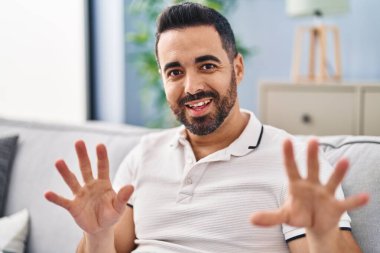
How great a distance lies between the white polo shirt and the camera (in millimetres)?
1163

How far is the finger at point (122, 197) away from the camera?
1.02 meters

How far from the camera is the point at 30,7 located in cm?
358

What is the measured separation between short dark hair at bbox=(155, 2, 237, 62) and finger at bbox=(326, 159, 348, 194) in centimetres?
59

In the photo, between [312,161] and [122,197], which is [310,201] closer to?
[312,161]

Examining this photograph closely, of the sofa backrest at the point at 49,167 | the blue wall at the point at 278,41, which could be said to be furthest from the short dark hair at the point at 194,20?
the blue wall at the point at 278,41

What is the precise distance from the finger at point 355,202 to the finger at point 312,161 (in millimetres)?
59

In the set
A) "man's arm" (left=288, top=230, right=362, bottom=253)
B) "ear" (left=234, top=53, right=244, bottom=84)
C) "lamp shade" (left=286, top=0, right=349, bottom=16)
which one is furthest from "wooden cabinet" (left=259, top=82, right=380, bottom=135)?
"man's arm" (left=288, top=230, right=362, bottom=253)

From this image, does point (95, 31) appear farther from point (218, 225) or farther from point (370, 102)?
point (218, 225)

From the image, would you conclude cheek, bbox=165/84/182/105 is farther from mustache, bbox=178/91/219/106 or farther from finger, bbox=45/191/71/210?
finger, bbox=45/191/71/210

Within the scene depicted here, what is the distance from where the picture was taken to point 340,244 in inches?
38.4

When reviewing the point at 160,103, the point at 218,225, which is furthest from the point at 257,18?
the point at 218,225

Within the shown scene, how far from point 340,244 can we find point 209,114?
18.5 inches

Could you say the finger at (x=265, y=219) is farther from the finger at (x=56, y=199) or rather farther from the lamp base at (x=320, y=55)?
the lamp base at (x=320, y=55)

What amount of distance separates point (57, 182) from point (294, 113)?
55.9 inches
